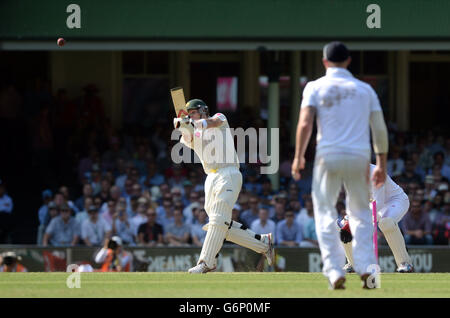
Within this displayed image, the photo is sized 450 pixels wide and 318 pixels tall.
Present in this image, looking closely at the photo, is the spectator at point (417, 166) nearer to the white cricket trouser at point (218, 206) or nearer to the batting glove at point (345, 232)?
the batting glove at point (345, 232)

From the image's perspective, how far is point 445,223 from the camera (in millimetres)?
18656

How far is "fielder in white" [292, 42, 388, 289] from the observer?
9008 millimetres

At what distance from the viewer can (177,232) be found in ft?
61.2

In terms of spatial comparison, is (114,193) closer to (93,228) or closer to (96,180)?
(96,180)

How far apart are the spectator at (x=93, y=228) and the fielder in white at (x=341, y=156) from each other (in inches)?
388

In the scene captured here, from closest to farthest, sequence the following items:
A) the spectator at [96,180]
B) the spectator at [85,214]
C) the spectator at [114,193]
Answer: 1. the spectator at [85,214]
2. the spectator at [114,193]
3. the spectator at [96,180]

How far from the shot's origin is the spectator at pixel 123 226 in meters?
18.5

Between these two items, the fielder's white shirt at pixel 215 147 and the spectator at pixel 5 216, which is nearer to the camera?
the fielder's white shirt at pixel 215 147

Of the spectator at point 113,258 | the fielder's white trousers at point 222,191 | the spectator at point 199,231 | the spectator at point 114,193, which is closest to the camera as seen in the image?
the fielder's white trousers at point 222,191

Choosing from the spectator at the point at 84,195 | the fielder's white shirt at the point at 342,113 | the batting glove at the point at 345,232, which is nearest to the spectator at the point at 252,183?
the spectator at the point at 84,195

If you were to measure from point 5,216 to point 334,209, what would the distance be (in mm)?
11557

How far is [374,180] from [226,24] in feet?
36.0
